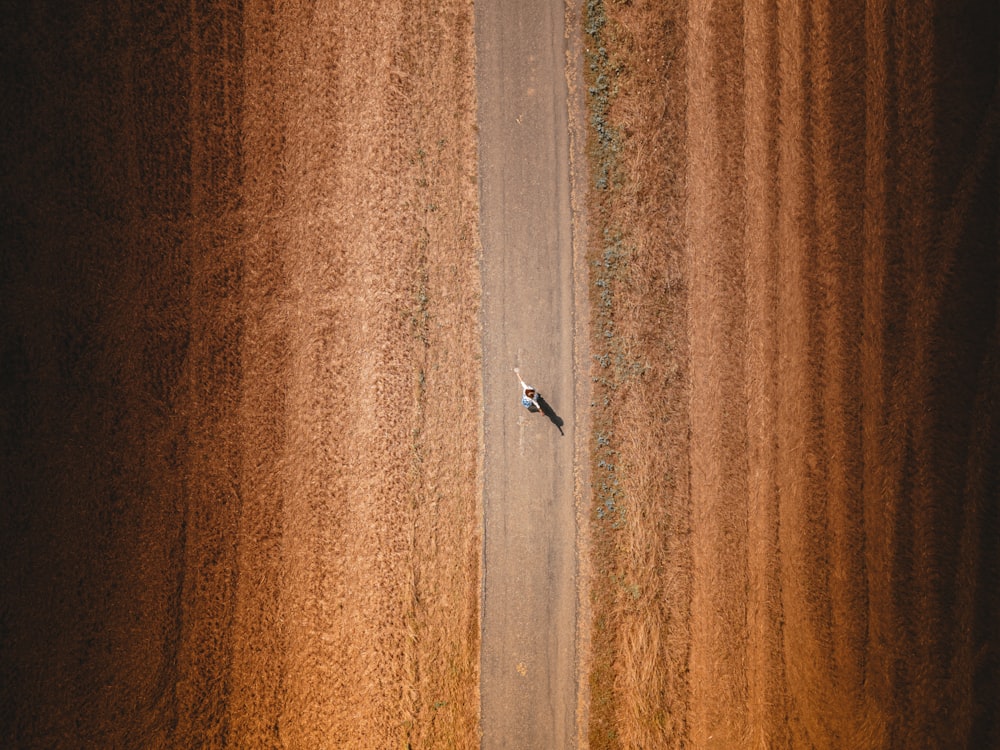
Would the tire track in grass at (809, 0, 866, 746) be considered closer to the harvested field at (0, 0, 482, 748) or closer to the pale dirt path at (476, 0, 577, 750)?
the pale dirt path at (476, 0, 577, 750)

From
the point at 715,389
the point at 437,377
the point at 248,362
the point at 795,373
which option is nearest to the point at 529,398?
the point at 437,377

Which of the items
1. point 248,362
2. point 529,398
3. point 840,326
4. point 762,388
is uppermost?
point 840,326

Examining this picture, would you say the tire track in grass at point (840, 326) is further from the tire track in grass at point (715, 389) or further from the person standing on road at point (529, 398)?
the person standing on road at point (529, 398)

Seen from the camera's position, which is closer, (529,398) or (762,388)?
(529,398)

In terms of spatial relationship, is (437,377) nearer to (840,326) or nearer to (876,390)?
(840,326)

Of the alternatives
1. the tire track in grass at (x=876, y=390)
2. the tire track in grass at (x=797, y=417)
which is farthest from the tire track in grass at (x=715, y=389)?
the tire track in grass at (x=876, y=390)

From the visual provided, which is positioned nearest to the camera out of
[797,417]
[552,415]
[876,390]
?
[876,390]
